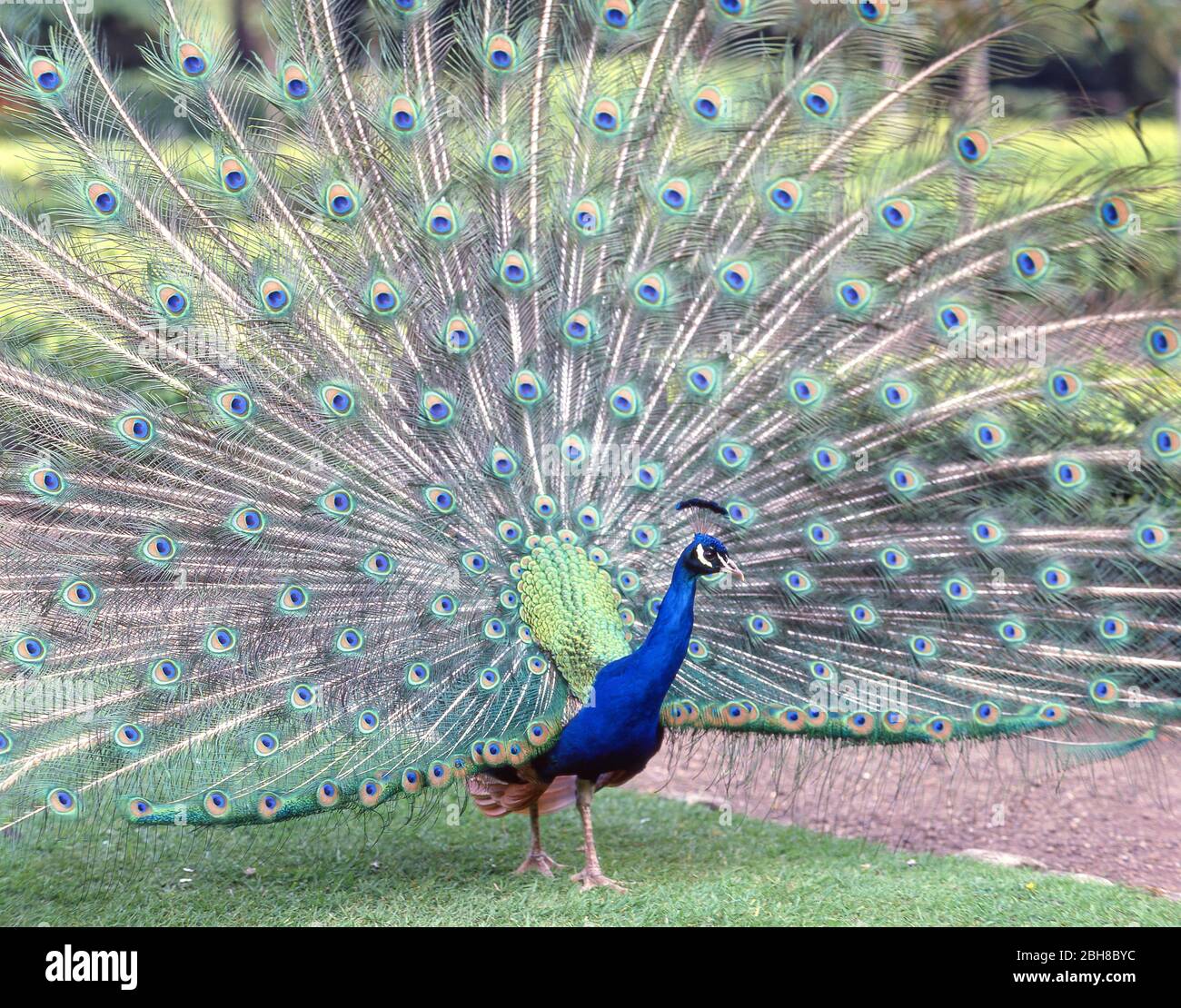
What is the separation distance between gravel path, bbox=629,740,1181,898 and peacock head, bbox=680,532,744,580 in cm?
103

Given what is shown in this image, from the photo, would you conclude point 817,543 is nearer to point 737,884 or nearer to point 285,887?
point 737,884

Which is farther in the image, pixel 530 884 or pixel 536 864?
pixel 536 864

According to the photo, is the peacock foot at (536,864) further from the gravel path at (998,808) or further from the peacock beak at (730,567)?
the peacock beak at (730,567)

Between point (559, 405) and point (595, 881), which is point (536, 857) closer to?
point (595, 881)

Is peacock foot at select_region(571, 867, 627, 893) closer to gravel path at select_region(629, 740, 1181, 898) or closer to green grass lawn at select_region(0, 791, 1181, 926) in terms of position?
green grass lawn at select_region(0, 791, 1181, 926)

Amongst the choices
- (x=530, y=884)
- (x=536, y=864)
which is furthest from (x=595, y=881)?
(x=536, y=864)

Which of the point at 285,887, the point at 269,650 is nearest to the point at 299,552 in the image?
the point at 269,650

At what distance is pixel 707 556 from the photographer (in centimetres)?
438

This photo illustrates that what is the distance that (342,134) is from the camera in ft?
15.2

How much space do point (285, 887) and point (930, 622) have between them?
8.52 ft

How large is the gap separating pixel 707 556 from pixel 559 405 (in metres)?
0.81

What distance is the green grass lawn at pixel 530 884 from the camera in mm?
4570

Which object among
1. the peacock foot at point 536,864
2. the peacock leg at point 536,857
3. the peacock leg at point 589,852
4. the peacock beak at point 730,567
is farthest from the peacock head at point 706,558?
the peacock foot at point 536,864

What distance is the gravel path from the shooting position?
5.58 metres
